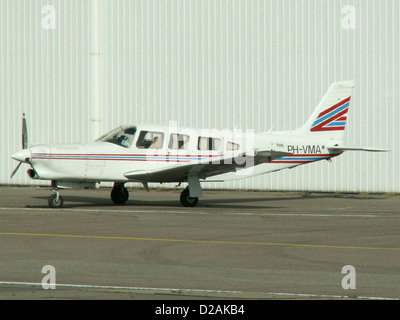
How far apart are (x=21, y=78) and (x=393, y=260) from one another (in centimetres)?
1803

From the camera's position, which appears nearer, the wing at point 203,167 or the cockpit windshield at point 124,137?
the wing at point 203,167

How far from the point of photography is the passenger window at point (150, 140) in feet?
55.2

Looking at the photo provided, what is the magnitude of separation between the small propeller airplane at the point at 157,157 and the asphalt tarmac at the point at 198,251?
702 mm

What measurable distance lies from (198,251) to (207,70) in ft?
46.5

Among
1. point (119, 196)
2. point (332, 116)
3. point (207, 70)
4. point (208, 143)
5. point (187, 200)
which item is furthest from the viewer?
point (207, 70)

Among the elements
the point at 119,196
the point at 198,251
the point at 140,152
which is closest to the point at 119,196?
the point at 119,196

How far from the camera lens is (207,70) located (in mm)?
23688

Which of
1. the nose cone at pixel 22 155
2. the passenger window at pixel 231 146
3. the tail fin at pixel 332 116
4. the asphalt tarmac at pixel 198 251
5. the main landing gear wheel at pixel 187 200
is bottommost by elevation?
the asphalt tarmac at pixel 198 251

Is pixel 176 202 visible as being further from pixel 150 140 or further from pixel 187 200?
pixel 150 140

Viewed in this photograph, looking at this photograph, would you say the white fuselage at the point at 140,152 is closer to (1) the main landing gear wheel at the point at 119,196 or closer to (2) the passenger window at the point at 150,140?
(2) the passenger window at the point at 150,140

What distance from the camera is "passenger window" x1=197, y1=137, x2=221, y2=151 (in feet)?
57.1

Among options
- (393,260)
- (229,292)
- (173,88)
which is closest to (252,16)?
(173,88)

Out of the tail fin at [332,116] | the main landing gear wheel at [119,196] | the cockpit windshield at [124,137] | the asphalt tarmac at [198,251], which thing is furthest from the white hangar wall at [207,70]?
the cockpit windshield at [124,137]
